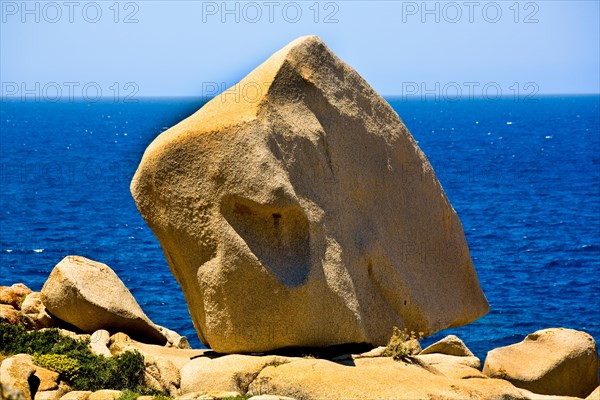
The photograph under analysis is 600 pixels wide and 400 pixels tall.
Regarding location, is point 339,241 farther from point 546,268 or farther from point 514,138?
point 514,138

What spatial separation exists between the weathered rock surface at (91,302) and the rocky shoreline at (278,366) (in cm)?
3

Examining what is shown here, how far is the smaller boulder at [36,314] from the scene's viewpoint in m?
23.5

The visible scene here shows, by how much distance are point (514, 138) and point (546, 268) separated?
289ft

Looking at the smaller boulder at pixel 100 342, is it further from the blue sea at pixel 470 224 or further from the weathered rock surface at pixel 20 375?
the blue sea at pixel 470 224

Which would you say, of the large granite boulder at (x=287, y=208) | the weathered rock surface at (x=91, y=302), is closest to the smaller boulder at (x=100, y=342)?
the weathered rock surface at (x=91, y=302)

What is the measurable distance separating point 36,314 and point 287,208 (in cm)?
760

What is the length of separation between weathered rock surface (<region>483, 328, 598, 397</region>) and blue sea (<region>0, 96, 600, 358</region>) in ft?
29.4

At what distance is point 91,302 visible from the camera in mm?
22797

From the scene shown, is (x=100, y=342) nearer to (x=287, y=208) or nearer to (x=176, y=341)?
(x=176, y=341)

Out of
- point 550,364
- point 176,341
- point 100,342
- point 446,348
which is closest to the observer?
point 100,342

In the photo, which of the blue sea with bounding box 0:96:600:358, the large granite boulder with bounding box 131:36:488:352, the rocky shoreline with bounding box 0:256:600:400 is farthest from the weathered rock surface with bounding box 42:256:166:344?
the blue sea with bounding box 0:96:600:358

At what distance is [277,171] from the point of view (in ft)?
63.8

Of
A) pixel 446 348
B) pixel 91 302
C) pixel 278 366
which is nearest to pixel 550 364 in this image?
pixel 446 348

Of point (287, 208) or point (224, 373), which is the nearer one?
point (224, 373)
